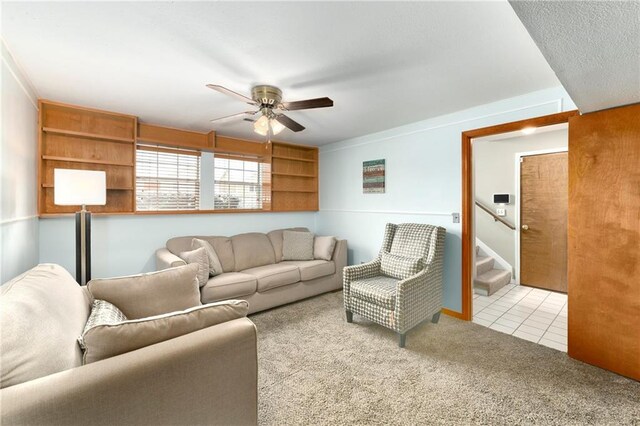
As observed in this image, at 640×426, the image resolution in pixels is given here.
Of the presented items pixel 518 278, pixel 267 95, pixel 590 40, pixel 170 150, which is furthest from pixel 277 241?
pixel 518 278

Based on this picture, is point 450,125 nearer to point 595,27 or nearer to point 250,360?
point 595,27

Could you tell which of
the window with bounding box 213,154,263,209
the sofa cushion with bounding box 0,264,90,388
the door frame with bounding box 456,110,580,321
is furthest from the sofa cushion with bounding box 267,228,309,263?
the sofa cushion with bounding box 0,264,90,388

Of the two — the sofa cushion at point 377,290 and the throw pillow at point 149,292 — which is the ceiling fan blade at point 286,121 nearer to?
the throw pillow at point 149,292

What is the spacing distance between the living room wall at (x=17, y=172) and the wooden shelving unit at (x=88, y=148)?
0.18 meters

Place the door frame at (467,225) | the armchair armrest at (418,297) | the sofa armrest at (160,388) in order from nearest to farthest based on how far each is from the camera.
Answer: the sofa armrest at (160,388) → the armchair armrest at (418,297) → the door frame at (467,225)

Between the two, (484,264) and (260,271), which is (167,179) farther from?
(484,264)

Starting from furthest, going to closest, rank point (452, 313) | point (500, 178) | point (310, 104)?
point (500, 178) < point (452, 313) < point (310, 104)

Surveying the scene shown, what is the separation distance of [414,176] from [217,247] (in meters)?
2.70

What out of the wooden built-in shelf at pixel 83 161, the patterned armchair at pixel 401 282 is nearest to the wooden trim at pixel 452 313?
the patterned armchair at pixel 401 282

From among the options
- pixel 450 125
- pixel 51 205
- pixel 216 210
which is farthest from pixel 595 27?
pixel 51 205

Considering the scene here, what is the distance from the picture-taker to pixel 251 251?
3750 millimetres

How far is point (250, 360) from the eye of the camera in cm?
131

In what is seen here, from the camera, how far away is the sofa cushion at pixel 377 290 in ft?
8.32

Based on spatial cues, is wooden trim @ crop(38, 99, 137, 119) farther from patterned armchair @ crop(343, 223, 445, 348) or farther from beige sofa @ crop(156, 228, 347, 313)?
patterned armchair @ crop(343, 223, 445, 348)
